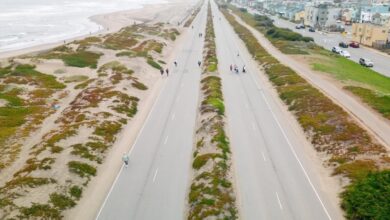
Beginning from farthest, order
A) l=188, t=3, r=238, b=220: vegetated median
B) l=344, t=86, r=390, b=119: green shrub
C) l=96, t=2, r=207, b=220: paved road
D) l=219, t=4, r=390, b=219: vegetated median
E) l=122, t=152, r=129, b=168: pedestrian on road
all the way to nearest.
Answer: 1. l=344, t=86, r=390, b=119: green shrub
2. l=122, t=152, r=129, b=168: pedestrian on road
3. l=96, t=2, r=207, b=220: paved road
4. l=188, t=3, r=238, b=220: vegetated median
5. l=219, t=4, r=390, b=219: vegetated median

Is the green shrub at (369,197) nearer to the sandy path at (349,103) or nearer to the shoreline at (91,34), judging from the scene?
the sandy path at (349,103)

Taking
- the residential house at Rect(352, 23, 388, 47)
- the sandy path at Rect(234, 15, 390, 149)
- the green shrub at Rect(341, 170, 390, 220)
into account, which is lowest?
the green shrub at Rect(341, 170, 390, 220)

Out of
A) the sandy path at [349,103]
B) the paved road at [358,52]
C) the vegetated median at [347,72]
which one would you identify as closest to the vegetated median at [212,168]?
the sandy path at [349,103]

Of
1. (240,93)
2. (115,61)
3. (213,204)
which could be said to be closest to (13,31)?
(115,61)

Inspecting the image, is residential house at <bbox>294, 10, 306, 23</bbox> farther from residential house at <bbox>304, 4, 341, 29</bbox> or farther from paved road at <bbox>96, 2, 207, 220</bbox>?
paved road at <bbox>96, 2, 207, 220</bbox>

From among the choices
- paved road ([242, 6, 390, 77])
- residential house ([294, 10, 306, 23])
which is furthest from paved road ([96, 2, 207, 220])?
residential house ([294, 10, 306, 23])

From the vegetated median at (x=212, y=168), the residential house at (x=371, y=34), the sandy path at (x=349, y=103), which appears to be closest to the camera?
the vegetated median at (x=212, y=168)

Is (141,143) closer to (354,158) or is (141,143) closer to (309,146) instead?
(309,146)
